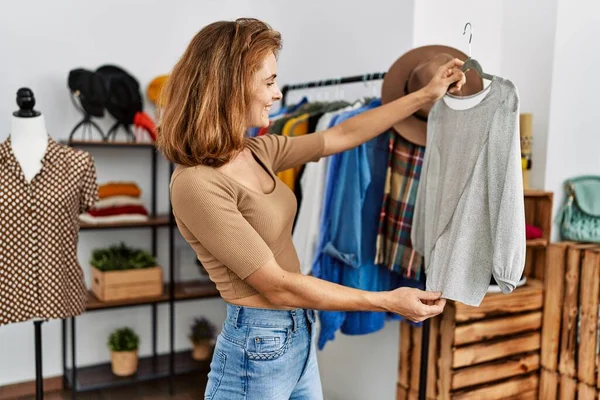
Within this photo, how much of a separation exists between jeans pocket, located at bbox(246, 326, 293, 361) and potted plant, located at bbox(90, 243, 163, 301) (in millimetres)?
1886

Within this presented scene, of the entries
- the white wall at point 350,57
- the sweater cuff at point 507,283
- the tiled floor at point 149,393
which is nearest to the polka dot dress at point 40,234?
the tiled floor at point 149,393

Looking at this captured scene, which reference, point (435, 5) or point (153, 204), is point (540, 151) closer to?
point (435, 5)

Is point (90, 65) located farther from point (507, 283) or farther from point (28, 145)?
point (507, 283)

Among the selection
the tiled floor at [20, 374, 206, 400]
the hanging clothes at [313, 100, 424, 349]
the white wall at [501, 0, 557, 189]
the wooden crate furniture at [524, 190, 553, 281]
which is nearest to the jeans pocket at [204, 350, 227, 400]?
the hanging clothes at [313, 100, 424, 349]

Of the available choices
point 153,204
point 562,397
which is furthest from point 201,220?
point 153,204

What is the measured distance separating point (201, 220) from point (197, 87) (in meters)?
0.31

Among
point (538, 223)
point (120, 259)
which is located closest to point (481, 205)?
point (538, 223)

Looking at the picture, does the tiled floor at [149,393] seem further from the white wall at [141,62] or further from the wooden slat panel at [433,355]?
the wooden slat panel at [433,355]

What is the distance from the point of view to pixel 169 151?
4.66 ft

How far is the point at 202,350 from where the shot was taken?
3588mm

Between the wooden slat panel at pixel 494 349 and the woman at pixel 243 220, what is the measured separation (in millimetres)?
864

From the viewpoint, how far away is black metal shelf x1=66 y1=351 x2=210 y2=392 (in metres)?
3.24

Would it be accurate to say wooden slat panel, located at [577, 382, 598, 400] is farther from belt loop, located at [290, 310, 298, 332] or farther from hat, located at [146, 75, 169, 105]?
hat, located at [146, 75, 169, 105]

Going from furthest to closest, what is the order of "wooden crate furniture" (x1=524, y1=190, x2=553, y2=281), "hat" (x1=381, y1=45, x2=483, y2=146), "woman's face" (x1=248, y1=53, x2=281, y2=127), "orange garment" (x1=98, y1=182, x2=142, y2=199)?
1. "orange garment" (x1=98, y1=182, x2=142, y2=199)
2. "wooden crate furniture" (x1=524, y1=190, x2=553, y2=281)
3. "hat" (x1=381, y1=45, x2=483, y2=146)
4. "woman's face" (x1=248, y1=53, x2=281, y2=127)
